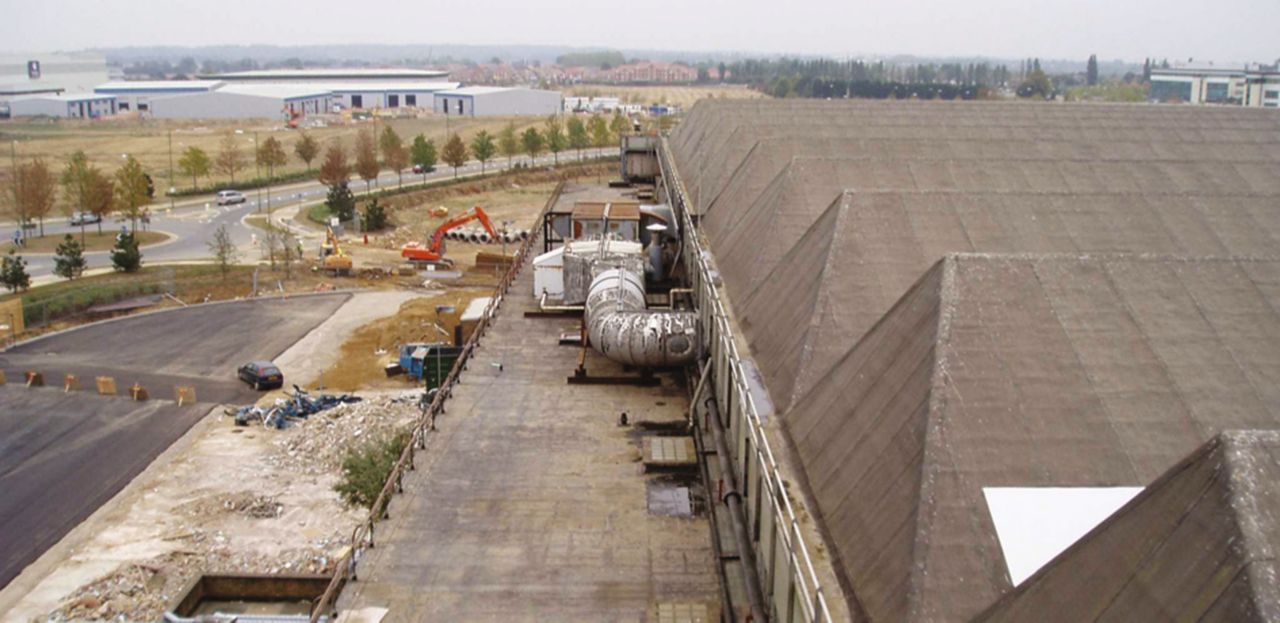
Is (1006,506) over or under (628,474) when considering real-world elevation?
over

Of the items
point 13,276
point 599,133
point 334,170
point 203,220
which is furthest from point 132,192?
point 599,133

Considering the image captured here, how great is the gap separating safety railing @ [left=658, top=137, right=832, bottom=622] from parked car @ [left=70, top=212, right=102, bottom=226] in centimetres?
5777

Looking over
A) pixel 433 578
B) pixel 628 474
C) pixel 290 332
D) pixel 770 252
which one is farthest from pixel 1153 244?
pixel 290 332

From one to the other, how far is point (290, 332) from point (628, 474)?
2808 centimetres

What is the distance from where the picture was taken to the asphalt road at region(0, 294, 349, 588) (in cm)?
2811

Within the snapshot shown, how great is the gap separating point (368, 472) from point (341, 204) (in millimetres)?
49131

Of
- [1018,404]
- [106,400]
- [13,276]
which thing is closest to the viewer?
[1018,404]

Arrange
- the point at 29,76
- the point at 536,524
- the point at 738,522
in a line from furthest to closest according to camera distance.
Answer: the point at 29,76 < the point at 536,524 < the point at 738,522

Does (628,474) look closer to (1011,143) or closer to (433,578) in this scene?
(433,578)

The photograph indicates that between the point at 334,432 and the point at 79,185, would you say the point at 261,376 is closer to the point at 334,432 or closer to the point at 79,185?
the point at 334,432

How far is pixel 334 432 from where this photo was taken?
32.3 m

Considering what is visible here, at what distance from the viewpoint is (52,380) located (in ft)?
127

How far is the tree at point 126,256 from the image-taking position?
186 ft

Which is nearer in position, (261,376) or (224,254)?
(261,376)
